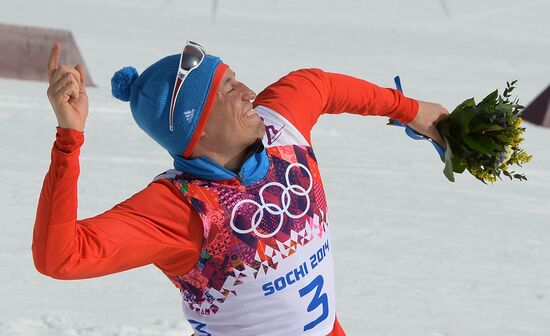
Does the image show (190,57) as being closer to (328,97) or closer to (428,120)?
(328,97)

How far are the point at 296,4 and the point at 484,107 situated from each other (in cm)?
1726

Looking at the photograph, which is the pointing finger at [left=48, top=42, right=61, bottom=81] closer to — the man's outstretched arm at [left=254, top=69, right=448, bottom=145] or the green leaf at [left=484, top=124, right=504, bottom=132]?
the man's outstretched arm at [left=254, top=69, right=448, bottom=145]

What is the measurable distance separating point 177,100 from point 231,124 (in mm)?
158

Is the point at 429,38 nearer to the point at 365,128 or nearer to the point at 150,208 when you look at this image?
the point at 365,128

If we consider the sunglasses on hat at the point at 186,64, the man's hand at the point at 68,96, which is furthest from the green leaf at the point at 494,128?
the man's hand at the point at 68,96

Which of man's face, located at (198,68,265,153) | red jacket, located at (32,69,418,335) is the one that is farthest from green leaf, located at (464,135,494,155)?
man's face, located at (198,68,265,153)

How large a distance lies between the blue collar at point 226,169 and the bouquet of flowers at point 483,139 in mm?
981

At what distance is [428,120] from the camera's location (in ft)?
12.1

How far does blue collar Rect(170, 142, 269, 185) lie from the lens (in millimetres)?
2893

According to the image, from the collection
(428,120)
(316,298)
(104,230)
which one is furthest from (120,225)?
(428,120)

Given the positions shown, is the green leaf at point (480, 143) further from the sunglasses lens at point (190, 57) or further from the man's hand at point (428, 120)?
the sunglasses lens at point (190, 57)

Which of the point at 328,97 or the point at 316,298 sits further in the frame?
the point at 328,97

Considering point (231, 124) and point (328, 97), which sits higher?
point (231, 124)

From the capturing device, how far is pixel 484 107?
12.6 feet
